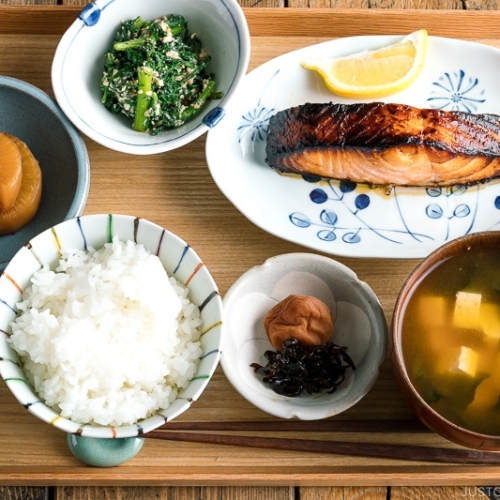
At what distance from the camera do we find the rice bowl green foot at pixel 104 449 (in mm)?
2395

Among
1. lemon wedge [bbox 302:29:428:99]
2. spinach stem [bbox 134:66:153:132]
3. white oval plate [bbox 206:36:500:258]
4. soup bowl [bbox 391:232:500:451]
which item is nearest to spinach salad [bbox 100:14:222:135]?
spinach stem [bbox 134:66:153:132]

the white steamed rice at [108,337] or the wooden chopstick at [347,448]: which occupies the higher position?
the white steamed rice at [108,337]

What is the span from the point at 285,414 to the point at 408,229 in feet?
2.62

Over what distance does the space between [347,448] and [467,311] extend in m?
0.58

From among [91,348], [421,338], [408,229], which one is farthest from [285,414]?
[408,229]

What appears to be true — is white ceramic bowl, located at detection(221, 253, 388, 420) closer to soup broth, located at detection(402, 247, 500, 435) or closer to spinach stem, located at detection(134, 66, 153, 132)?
soup broth, located at detection(402, 247, 500, 435)

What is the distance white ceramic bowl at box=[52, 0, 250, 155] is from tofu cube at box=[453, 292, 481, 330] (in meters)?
0.99

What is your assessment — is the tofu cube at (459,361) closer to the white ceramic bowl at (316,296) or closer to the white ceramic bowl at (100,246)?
the white ceramic bowl at (316,296)

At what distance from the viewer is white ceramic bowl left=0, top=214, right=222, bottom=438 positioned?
217 centimetres

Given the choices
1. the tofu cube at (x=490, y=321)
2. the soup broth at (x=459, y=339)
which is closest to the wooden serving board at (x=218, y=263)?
the soup broth at (x=459, y=339)

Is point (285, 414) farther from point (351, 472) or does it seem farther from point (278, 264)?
point (278, 264)

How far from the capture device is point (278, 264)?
2.52 m

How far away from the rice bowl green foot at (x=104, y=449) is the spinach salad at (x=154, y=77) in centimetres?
106

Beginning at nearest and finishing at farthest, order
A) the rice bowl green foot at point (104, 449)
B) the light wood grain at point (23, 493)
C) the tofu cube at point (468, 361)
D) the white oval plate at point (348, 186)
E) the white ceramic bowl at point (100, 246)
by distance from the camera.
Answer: the white ceramic bowl at point (100, 246), the tofu cube at point (468, 361), the rice bowl green foot at point (104, 449), the light wood grain at point (23, 493), the white oval plate at point (348, 186)
